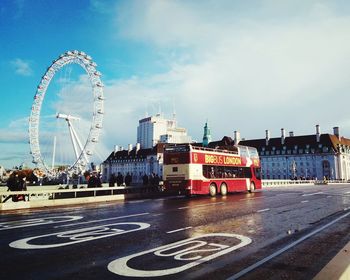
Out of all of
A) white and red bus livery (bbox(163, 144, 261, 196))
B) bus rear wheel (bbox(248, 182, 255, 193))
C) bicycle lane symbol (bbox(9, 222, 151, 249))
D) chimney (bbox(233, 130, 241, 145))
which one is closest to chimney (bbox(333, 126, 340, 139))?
chimney (bbox(233, 130, 241, 145))

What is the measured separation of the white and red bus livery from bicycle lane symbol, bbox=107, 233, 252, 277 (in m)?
17.3

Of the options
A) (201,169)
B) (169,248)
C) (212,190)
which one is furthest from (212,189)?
(169,248)

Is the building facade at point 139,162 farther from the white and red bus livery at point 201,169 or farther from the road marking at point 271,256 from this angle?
the road marking at point 271,256

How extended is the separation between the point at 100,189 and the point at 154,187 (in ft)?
24.8

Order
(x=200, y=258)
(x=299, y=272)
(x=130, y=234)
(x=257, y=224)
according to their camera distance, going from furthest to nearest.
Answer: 1. (x=257, y=224)
2. (x=130, y=234)
3. (x=200, y=258)
4. (x=299, y=272)

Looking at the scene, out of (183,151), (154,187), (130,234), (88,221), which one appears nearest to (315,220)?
(130,234)

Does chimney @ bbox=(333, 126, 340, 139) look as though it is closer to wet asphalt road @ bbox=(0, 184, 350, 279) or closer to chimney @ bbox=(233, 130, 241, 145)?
chimney @ bbox=(233, 130, 241, 145)

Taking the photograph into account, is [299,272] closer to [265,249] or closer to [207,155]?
[265,249]

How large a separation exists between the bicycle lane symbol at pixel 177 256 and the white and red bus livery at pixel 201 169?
17.3 m

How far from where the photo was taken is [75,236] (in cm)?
992

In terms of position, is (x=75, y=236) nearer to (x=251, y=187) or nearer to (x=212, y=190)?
(x=212, y=190)

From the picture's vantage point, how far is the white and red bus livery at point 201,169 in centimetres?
2731

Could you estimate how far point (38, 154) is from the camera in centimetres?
5525

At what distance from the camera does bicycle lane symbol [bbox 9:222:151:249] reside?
8.77 m
